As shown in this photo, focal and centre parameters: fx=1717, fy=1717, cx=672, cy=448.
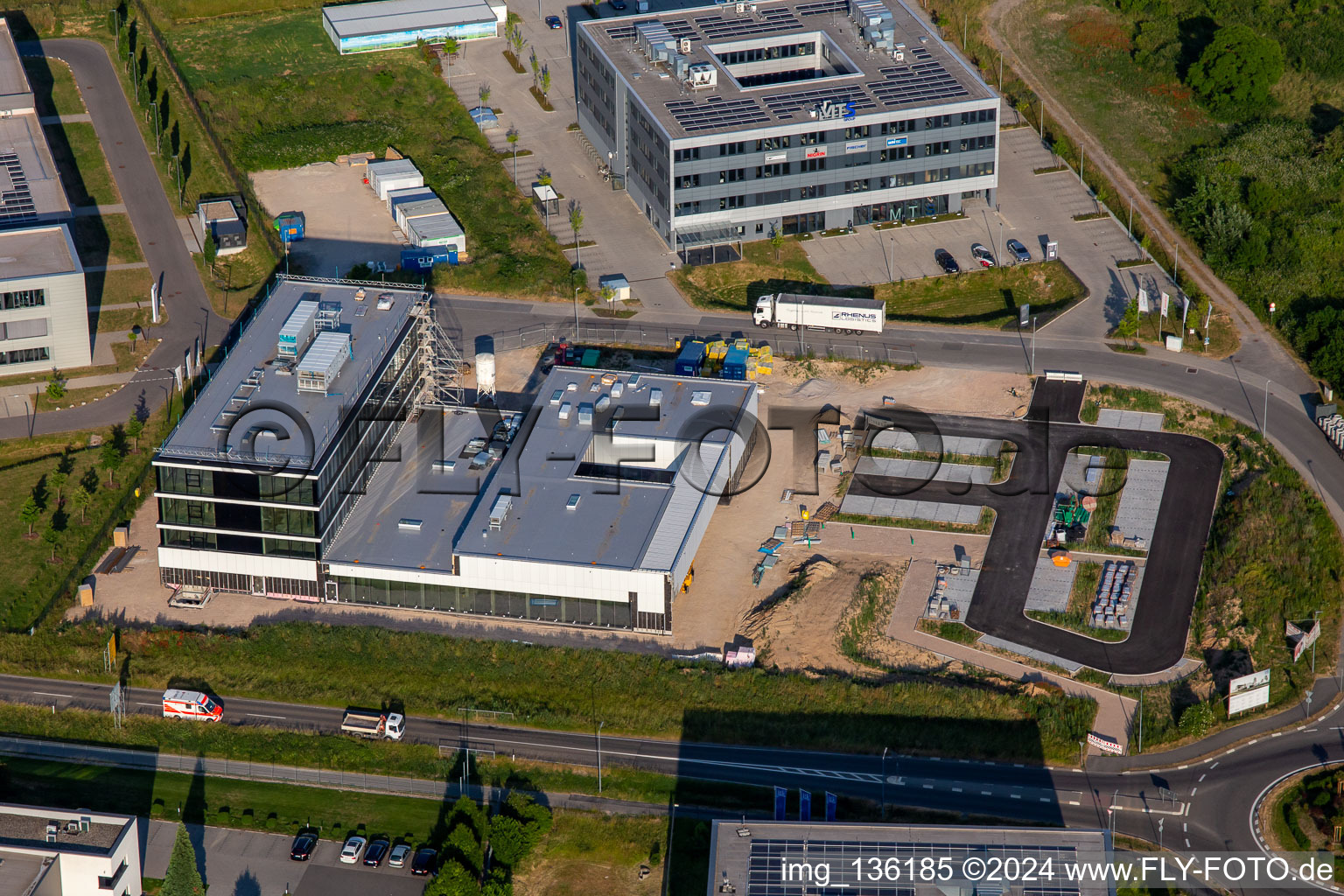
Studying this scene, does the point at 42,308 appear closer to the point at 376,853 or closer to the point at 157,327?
the point at 157,327

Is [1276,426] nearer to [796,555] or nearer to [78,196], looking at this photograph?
[796,555]

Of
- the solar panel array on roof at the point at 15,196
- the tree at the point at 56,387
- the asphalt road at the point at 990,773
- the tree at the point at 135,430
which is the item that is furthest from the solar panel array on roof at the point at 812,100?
the asphalt road at the point at 990,773

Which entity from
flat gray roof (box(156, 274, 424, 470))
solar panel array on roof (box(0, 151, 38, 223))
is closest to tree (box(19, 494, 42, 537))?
flat gray roof (box(156, 274, 424, 470))

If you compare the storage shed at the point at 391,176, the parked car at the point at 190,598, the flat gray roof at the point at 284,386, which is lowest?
the parked car at the point at 190,598

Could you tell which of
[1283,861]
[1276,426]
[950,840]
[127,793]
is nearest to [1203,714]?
[1283,861]

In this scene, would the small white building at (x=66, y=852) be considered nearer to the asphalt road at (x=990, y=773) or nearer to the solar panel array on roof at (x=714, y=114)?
the asphalt road at (x=990, y=773)

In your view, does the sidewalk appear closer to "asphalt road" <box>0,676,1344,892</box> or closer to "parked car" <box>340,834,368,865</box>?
"asphalt road" <box>0,676,1344,892</box>

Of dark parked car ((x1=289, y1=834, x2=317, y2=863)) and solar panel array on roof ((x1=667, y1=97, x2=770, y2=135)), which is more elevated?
solar panel array on roof ((x1=667, y1=97, x2=770, y2=135))
